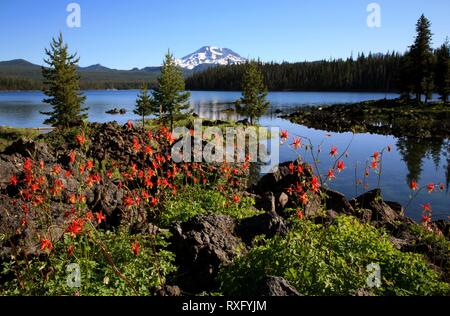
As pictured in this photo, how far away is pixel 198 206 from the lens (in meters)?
12.1

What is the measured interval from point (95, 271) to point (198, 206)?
472 centimetres

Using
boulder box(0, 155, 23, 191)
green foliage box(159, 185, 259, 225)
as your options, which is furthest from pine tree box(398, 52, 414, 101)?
boulder box(0, 155, 23, 191)

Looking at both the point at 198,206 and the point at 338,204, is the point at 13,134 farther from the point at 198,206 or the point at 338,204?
the point at 338,204

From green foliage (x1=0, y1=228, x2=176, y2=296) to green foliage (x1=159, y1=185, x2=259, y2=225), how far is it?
242cm

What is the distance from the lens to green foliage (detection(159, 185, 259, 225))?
11.3m

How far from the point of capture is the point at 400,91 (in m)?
79.5

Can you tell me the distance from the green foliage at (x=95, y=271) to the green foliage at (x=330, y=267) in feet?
4.87

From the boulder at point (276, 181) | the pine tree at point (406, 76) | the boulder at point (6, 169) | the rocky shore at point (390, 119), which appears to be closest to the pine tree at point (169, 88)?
the rocky shore at point (390, 119)

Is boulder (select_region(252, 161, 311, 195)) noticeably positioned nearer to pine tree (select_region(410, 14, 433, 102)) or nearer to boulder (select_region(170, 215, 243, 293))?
boulder (select_region(170, 215, 243, 293))

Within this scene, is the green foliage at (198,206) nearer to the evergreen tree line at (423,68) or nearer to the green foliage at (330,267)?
the green foliage at (330,267)

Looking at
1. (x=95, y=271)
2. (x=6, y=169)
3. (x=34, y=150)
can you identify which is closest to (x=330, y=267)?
(x=95, y=271)

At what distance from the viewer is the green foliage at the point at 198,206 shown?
1130cm

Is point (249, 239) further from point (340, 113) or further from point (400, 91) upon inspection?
point (400, 91)

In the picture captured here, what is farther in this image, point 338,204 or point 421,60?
point 421,60
